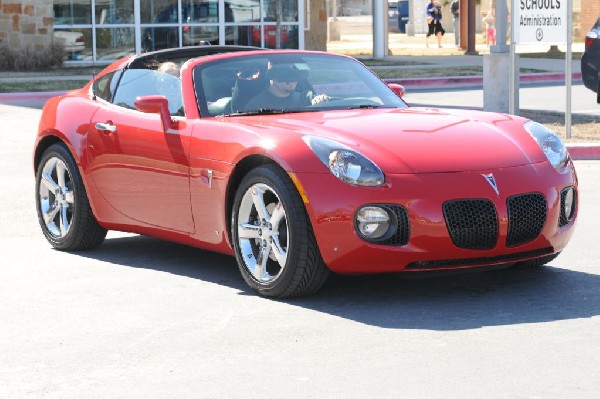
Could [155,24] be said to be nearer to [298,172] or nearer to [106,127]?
[106,127]

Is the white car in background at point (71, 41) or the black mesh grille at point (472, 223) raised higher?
the white car in background at point (71, 41)

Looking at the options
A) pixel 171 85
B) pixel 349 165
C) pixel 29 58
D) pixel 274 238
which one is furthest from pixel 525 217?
pixel 29 58

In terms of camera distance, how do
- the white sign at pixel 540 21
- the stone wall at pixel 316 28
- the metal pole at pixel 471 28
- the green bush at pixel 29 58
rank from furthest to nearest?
the metal pole at pixel 471 28 → the stone wall at pixel 316 28 → the green bush at pixel 29 58 → the white sign at pixel 540 21

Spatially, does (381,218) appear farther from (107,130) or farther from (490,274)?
(107,130)

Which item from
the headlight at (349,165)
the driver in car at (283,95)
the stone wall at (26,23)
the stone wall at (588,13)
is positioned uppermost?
the stone wall at (588,13)

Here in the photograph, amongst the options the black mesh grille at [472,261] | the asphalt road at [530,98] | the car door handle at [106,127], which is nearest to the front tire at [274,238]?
the black mesh grille at [472,261]

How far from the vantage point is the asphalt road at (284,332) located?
18.0 ft

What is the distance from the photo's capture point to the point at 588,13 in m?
55.6

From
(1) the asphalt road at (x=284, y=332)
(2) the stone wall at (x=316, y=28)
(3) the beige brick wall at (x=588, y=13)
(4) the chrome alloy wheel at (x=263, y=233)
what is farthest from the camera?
(3) the beige brick wall at (x=588, y=13)

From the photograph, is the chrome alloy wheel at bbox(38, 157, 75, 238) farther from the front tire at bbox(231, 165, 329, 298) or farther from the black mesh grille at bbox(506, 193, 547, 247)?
the black mesh grille at bbox(506, 193, 547, 247)

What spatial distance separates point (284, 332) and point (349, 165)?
0.96 meters

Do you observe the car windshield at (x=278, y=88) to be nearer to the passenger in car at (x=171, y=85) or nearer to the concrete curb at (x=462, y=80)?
the passenger in car at (x=171, y=85)

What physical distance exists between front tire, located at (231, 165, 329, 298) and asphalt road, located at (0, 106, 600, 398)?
0.39ft

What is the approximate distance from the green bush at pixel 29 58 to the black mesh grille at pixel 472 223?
24756mm
